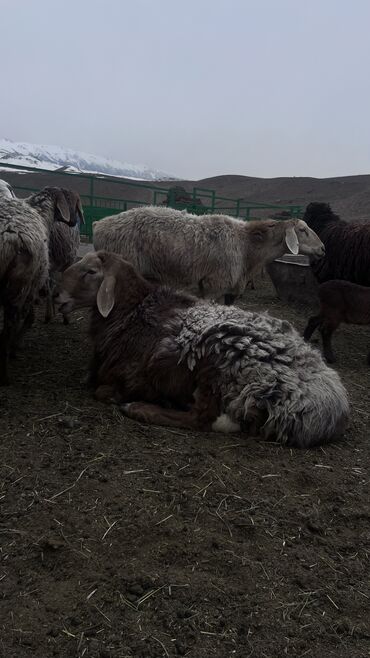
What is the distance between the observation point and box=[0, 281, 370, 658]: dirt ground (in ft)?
6.70

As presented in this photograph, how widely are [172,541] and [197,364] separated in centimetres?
174

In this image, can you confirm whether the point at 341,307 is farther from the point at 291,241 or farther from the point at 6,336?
the point at 6,336

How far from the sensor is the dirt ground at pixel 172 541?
204 cm

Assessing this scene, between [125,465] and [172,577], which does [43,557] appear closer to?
[172,577]

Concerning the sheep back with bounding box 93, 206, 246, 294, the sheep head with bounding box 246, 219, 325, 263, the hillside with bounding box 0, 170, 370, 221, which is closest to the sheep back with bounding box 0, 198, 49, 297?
the sheep back with bounding box 93, 206, 246, 294

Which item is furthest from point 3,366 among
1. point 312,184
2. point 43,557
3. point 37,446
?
point 312,184

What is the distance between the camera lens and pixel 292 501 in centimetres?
302

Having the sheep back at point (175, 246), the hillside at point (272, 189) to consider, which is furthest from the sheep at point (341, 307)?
the hillside at point (272, 189)

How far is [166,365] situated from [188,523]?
167cm

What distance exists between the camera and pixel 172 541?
8.33 ft

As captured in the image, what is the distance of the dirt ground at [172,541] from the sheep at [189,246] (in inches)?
128

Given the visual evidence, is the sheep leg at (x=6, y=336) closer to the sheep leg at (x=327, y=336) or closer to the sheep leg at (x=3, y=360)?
the sheep leg at (x=3, y=360)

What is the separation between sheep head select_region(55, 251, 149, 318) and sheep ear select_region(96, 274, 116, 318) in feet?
0.22

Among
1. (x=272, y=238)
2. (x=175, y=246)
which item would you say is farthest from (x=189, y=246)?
(x=272, y=238)
